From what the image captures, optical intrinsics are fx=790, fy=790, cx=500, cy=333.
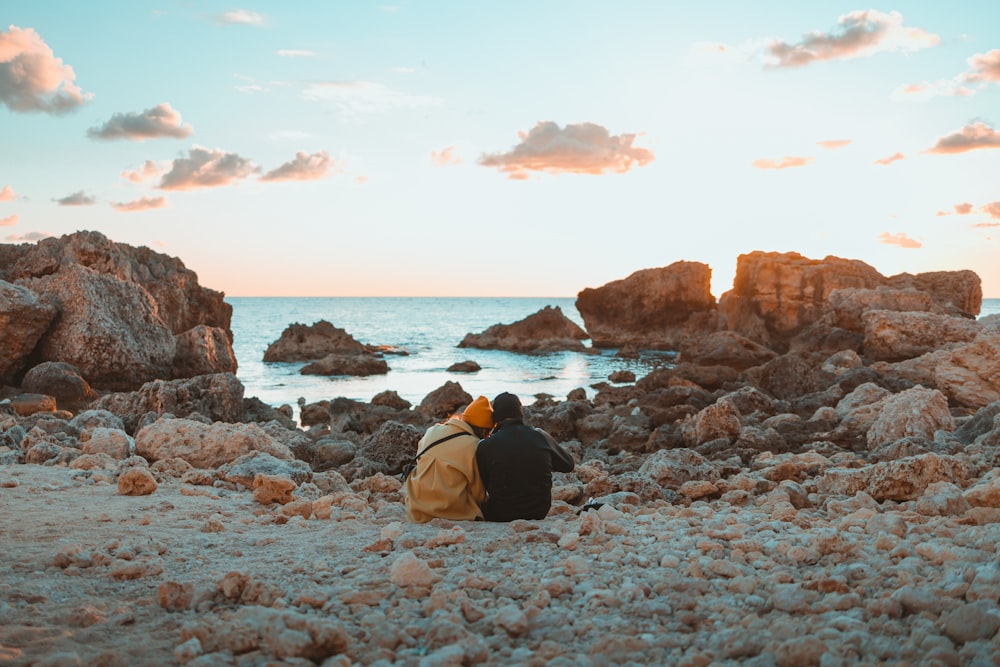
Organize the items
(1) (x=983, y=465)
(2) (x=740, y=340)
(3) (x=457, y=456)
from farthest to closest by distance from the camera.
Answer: (2) (x=740, y=340) < (1) (x=983, y=465) < (3) (x=457, y=456)

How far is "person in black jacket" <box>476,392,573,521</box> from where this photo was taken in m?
6.66

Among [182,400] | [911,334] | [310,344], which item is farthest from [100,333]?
[310,344]

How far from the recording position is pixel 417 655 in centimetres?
352

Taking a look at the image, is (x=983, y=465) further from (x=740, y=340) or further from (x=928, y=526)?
(x=740, y=340)

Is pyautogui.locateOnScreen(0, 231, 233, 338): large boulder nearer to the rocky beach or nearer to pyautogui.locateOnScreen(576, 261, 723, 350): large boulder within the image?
the rocky beach

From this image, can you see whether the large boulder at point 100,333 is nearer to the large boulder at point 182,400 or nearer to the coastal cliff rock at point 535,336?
the large boulder at point 182,400

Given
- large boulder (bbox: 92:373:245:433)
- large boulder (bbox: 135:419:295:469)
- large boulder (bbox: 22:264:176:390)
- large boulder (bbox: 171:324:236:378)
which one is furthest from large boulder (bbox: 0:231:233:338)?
large boulder (bbox: 135:419:295:469)

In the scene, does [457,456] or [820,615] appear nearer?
[820,615]

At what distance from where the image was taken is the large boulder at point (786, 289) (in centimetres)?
4519

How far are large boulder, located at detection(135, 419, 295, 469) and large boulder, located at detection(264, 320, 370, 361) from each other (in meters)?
36.1

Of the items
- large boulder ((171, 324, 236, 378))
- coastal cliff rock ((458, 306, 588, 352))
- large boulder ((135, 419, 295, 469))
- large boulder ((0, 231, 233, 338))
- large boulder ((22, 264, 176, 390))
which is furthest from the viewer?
coastal cliff rock ((458, 306, 588, 352))

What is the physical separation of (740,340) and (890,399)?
25632 millimetres

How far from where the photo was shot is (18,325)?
1905 centimetres

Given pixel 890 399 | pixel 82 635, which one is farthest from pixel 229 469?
pixel 890 399
